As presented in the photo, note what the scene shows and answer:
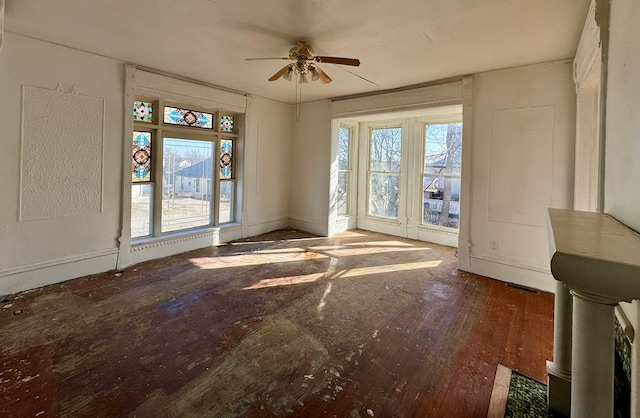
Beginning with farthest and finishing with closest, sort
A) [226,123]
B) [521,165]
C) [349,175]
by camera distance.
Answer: [349,175], [226,123], [521,165]

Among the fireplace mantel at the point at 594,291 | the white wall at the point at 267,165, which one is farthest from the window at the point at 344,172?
the fireplace mantel at the point at 594,291

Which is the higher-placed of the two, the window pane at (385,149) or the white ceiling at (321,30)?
the white ceiling at (321,30)

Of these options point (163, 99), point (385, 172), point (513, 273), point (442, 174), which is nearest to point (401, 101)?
point (442, 174)

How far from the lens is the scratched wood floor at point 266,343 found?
1771 mm

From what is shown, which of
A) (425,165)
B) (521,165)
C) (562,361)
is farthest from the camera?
(425,165)

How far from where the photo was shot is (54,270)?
3.45 meters

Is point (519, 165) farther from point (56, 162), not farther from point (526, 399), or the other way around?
point (56, 162)

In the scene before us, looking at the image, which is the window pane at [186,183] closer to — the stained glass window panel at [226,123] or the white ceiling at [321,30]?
the stained glass window panel at [226,123]

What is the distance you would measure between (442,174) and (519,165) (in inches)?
77.4

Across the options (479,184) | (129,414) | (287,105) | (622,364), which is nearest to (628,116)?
(622,364)

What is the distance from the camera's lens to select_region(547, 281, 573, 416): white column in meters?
1.69

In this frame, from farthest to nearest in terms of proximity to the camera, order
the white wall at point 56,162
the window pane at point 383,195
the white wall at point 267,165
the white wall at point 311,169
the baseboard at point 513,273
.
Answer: the window pane at point 383,195
the white wall at point 311,169
the white wall at point 267,165
the baseboard at point 513,273
the white wall at point 56,162

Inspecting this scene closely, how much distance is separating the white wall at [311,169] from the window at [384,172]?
4.10 feet

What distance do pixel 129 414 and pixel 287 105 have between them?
227 inches
